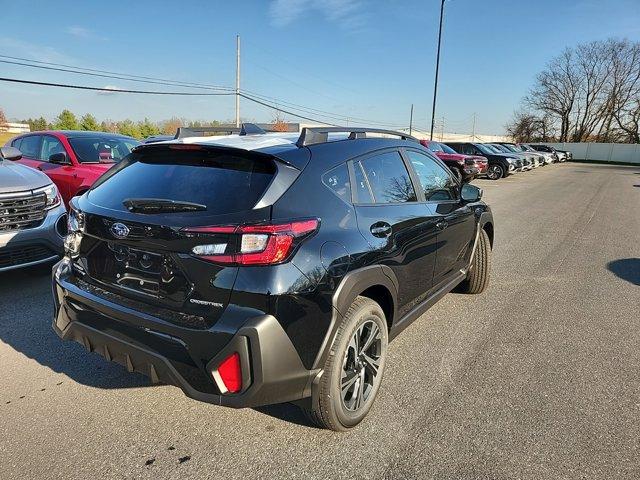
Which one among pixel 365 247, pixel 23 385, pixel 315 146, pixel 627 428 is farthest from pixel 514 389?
pixel 23 385

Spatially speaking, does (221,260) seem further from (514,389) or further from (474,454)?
(514,389)

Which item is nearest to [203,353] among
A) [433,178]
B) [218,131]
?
[218,131]

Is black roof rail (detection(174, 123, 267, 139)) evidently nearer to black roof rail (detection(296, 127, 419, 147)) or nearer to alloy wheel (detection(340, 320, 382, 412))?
black roof rail (detection(296, 127, 419, 147))

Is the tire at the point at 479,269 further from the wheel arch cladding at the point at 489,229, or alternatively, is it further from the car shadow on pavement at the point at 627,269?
the car shadow on pavement at the point at 627,269

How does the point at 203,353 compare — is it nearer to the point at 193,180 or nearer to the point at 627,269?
the point at 193,180

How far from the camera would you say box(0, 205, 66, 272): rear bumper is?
4.42 meters

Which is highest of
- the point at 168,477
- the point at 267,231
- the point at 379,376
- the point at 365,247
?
the point at 267,231

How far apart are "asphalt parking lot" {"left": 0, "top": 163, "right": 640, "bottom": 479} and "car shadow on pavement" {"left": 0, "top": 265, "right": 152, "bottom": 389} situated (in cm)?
1

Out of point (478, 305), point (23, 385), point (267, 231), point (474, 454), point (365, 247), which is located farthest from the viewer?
point (478, 305)

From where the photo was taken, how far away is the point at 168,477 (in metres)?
2.23

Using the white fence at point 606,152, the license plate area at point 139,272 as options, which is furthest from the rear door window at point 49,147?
the white fence at point 606,152

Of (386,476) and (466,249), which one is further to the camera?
(466,249)

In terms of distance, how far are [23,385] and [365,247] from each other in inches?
95.5

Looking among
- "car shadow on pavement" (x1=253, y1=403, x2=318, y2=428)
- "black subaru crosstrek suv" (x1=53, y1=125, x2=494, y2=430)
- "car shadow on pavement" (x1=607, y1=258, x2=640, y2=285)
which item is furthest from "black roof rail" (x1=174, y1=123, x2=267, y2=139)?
"car shadow on pavement" (x1=607, y1=258, x2=640, y2=285)
